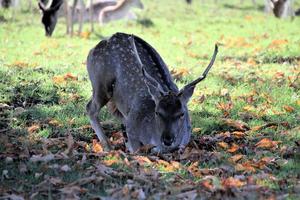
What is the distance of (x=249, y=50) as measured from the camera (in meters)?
14.0

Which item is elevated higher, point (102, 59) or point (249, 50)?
point (102, 59)

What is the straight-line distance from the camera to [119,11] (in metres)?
22.1

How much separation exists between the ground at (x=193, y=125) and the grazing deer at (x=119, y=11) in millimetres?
6192

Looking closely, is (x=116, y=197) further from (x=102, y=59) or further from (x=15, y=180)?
(x=102, y=59)

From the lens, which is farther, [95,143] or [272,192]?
[95,143]

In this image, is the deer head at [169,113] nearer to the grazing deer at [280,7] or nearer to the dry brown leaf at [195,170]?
the dry brown leaf at [195,170]

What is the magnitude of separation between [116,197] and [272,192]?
121 centimetres

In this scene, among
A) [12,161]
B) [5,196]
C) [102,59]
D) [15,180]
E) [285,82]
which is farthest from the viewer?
[285,82]

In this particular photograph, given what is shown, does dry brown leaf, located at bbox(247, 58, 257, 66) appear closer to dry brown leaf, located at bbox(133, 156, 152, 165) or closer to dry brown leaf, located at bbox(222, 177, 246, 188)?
dry brown leaf, located at bbox(133, 156, 152, 165)

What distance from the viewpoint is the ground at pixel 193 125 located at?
18.1 ft

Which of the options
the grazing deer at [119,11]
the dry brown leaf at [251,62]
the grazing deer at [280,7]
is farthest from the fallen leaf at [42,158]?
the grazing deer at [119,11]

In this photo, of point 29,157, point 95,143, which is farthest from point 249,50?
point 29,157

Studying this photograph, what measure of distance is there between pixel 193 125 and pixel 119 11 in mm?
14459

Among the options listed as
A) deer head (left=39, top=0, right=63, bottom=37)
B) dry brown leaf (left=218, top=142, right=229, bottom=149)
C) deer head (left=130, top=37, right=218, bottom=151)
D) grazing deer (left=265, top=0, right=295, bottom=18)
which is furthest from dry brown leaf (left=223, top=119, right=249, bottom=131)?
grazing deer (left=265, top=0, right=295, bottom=18)
